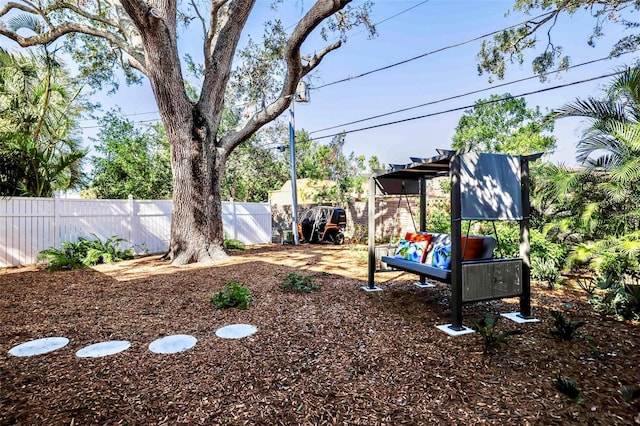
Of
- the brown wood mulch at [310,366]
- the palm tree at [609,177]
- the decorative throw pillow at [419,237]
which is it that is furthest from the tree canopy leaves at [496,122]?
the brown wood mulch at [310,366]

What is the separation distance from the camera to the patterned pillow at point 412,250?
461cm

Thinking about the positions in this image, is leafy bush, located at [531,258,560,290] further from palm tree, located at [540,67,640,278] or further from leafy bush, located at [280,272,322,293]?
leafy bush, located at [280,272,322,293]

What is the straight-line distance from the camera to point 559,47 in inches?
360

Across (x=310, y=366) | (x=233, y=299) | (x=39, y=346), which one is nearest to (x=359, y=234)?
(x=233, y=299)

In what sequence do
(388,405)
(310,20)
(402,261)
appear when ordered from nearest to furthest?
1. (388,405)
2. (402,261)
3. (310,20)

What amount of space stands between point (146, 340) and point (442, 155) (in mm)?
3459

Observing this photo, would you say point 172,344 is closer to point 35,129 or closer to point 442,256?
point 442,256

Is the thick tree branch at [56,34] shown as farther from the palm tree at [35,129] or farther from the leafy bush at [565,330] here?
the leafy bush at [565,330]

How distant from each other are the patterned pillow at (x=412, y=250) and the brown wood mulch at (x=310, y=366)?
1.84 ft

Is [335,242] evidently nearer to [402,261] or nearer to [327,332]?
[402,261]

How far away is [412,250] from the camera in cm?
475

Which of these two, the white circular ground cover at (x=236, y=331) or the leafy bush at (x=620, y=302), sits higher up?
the leafy bush at (x=620, y=302)

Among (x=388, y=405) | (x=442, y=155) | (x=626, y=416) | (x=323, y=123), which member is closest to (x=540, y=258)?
(x=442, y=155)

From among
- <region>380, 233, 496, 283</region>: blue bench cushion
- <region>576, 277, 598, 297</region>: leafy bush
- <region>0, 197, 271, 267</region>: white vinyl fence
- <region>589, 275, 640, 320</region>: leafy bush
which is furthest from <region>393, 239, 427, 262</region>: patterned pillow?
<region>0, 197, 271, 267</region>: white vinyl fence
